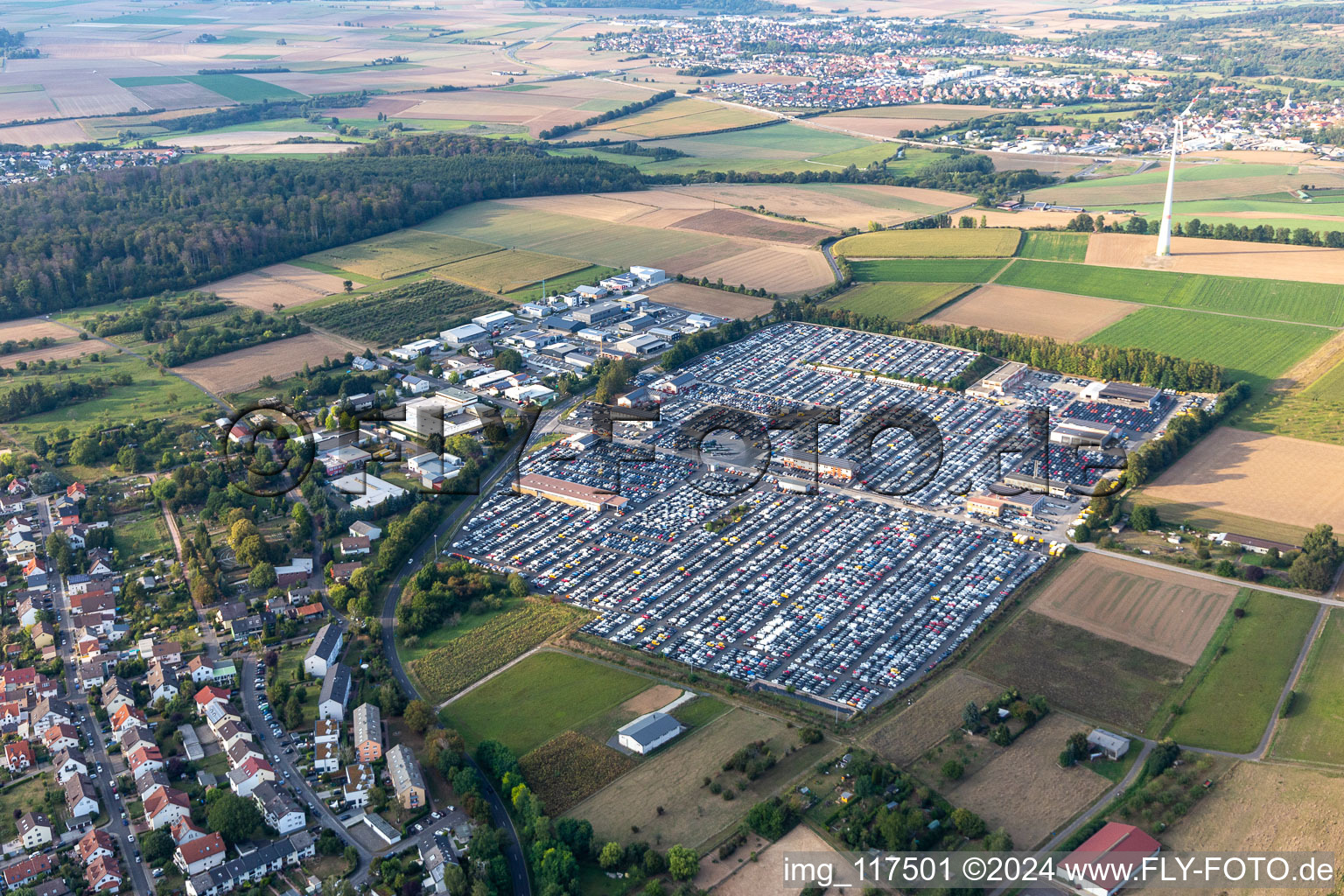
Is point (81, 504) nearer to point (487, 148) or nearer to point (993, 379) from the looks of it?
point (993, 379)

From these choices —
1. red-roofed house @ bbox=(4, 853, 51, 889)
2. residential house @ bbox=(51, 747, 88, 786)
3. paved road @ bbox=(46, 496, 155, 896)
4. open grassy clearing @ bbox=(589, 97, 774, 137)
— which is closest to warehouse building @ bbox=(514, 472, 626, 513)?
paved road @ bbox=(46, 496, 155, 896)

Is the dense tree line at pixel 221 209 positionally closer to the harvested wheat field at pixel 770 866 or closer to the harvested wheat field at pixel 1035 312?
the harvested wheat field at pixel 1035 312

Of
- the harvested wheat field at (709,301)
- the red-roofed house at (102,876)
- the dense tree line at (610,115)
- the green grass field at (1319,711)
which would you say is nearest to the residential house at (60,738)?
the red-roofed house at (102,876)

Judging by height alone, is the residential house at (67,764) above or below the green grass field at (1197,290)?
below

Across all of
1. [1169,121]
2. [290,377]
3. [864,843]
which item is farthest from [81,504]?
[1169,121]

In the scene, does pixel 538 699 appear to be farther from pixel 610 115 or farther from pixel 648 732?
pixel 610 115

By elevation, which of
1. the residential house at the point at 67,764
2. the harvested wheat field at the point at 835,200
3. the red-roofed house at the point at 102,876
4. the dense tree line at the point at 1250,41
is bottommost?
the red-roofed house at the point at 102,876
